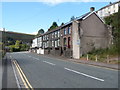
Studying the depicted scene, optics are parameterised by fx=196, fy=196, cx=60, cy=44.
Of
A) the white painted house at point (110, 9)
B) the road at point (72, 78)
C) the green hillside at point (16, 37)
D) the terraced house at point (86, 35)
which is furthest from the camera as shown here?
the green hillside at point (16, 37)

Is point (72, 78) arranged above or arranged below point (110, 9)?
below

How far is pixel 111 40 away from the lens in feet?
143

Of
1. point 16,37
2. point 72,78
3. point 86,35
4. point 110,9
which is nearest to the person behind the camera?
point 72,78

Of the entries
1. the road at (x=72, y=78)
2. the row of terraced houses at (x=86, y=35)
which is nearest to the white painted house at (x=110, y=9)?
the row of terraced houses at (x=86, y=35)

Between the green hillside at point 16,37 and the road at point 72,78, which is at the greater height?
the green hillside at point 16,37

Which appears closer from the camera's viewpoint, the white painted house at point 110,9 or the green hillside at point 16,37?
the white painted house at point 110,9

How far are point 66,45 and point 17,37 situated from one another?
312 ft

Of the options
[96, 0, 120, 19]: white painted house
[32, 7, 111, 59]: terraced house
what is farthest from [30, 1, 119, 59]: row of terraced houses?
[96, 0, 120, 19]: white painted house

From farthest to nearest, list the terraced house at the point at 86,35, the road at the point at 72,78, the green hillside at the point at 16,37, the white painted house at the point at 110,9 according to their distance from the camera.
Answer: the green hillside at the point at 16,37 → the white painted house at the point at 110,9 → the terraced house at the point at 86,35 → the road at the point at 72,78

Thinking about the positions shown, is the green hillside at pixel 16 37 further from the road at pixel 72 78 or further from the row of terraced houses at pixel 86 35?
the road at pixel 72 78

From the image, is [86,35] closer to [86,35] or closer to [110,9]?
[86,35]

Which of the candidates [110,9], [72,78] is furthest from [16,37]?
[72,78]

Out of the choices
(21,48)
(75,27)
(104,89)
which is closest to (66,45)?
(75,27)

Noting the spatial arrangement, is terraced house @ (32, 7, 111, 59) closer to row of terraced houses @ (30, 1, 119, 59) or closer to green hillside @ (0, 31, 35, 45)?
row of terraced houses @ (30, 1, 119, 59)
